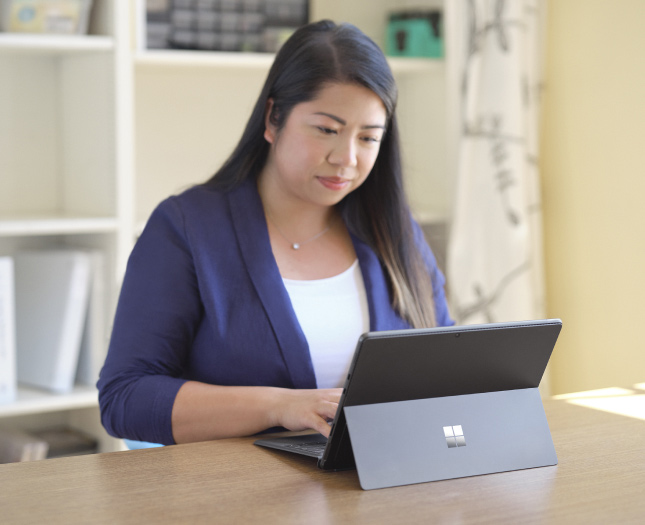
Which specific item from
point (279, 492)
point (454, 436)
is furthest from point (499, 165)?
point (279, 492)

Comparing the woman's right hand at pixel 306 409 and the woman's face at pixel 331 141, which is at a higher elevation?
the woman's face at pixel 331 141

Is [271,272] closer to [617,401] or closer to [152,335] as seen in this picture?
[152,335]

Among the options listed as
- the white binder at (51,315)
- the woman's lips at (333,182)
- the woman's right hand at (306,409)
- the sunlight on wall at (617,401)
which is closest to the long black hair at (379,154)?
the woman's lips at (333,182)

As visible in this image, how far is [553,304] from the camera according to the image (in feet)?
8.28

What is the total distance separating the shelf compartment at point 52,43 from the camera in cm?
207

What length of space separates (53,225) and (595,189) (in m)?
1.40

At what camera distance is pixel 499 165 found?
7.95 ft

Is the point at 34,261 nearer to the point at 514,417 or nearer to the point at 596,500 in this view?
the point at 514,417

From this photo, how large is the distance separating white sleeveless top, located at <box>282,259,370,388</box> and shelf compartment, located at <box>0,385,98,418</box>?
849 millimetres

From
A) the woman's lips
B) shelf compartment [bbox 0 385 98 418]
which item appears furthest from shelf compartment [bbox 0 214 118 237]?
the woman's lips

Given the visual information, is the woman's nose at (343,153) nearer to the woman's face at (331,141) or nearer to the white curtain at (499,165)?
the woman's face at (331,141)

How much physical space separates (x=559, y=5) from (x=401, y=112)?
0.61 m

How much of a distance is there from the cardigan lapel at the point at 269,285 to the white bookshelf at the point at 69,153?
2.29ft

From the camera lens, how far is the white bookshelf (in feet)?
7.11
